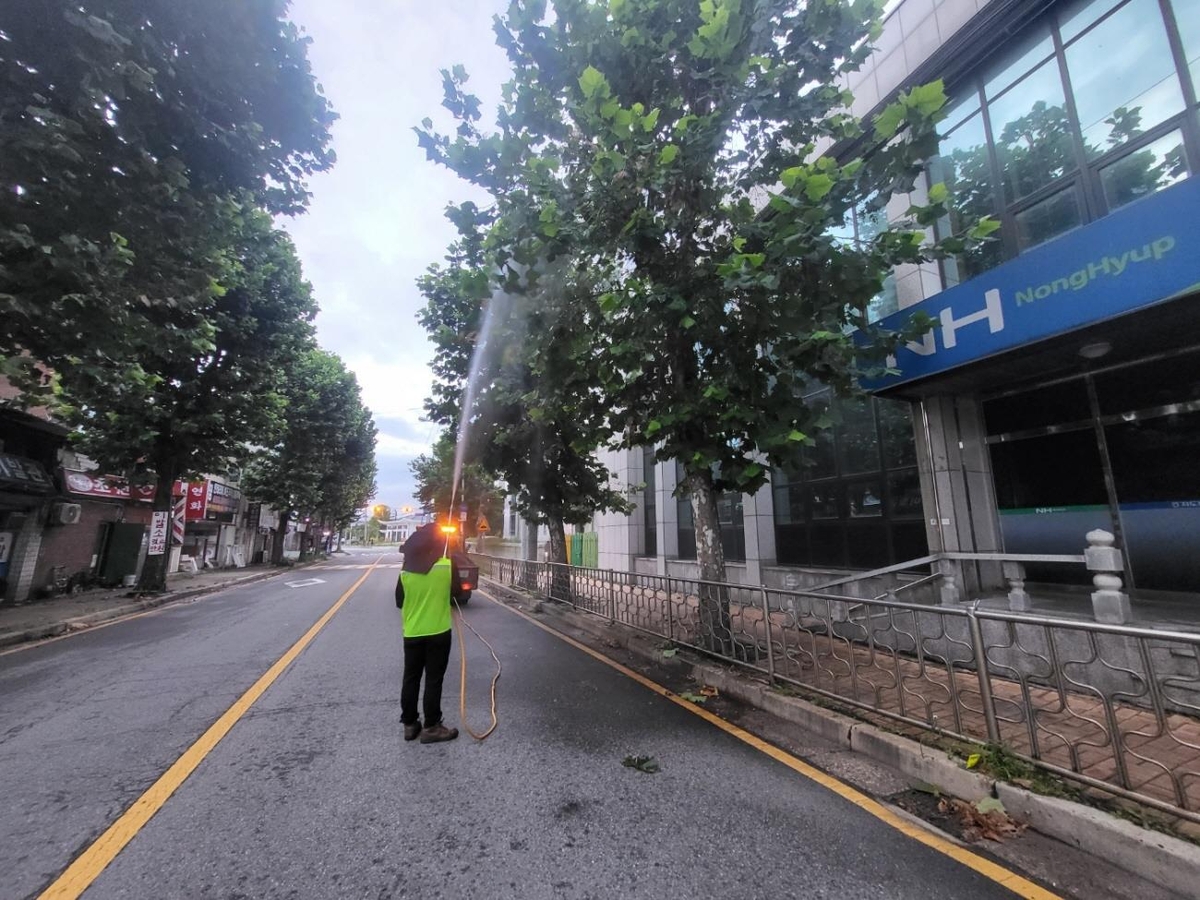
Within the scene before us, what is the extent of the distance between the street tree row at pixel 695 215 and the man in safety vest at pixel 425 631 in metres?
2.73

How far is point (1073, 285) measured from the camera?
577 centimetres

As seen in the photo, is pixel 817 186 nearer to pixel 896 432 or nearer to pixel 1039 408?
pixel 1039 408

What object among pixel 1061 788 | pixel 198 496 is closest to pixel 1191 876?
pixel 1061 788

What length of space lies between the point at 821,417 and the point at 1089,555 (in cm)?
271

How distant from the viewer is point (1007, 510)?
26.2 feet

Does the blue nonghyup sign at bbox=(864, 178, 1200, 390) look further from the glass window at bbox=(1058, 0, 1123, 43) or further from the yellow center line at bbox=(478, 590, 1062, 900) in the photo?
the yellow center line at bbox=(478, 590, 1062, 900)

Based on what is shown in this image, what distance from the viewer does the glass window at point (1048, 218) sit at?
22.9ft

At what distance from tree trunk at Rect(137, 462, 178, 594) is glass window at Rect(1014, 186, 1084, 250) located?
818 inches

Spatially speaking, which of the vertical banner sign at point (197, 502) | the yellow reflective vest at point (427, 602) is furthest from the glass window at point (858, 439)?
the vertical banner sign at point (197, 502)

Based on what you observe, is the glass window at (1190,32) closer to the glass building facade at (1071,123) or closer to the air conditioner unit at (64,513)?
the glass building facade at (1071,123)

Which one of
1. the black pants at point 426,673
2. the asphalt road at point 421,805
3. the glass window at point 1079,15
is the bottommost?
the asphalt road at point 421,805

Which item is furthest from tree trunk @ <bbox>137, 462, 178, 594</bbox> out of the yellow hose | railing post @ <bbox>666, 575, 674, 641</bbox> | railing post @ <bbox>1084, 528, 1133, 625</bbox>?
railing post @ <bbox>1084, 528, 1133, 625</bbox>

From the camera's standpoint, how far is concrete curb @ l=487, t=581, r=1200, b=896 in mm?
2523

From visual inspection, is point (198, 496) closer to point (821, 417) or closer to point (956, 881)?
point (821, 417)
